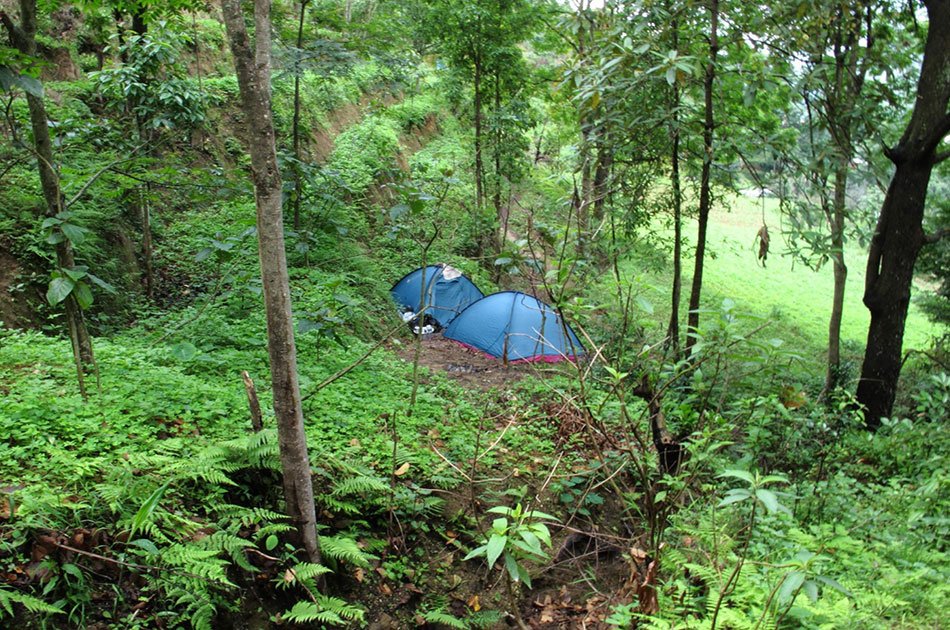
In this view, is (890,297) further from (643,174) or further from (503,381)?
(503,381)

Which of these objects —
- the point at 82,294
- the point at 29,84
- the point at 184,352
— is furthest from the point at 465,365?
the point at 29,84

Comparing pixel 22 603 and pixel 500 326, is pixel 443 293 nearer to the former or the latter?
pixel 500 326

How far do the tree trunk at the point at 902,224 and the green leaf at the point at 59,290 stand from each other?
8149mm

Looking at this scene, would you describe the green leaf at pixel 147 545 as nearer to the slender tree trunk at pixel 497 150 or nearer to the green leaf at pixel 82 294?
the green leaf at pixel 82 294

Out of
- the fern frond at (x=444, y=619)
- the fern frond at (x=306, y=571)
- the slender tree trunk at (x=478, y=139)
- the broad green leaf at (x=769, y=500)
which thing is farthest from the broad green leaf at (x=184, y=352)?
the slender tree trunk at (x=478, y=139)

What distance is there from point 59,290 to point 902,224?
9.12m

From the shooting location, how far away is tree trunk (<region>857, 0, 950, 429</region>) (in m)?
7.34

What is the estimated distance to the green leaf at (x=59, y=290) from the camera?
347 cm

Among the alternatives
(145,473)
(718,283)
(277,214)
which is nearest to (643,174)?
(277,214)

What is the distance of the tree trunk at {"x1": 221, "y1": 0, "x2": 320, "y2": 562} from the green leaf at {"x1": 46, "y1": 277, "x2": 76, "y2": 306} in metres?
1.35

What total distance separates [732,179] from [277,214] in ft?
20.8

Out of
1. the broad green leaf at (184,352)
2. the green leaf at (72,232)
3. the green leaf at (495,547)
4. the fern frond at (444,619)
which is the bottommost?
the fern frond at (444,619)

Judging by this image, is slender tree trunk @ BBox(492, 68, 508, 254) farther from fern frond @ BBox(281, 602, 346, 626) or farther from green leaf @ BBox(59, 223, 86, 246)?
fern frond @ BBox(281, 602, 346, 626)

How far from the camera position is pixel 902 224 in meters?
7.63
